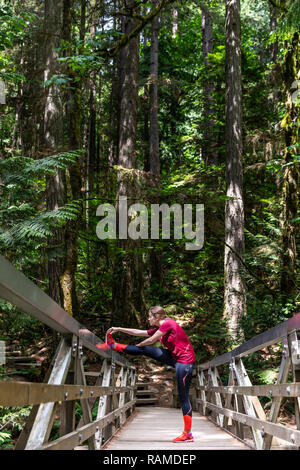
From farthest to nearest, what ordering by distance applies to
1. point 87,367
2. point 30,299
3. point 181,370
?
point 87,367 → point 181,370 → point 30,299

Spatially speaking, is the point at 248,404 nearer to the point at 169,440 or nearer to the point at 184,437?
the point at 184,437

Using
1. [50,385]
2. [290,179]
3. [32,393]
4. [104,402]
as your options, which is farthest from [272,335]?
Result: [290,179]

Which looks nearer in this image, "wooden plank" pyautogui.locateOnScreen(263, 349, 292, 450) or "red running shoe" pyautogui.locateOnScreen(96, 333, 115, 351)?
"wooden plank" pyautogui.locateOnScreen(263, 349, 292, 450)

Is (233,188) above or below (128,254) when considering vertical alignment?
above

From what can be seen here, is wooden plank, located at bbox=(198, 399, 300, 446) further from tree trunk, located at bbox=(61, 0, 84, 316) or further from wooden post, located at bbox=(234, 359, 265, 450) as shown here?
tree trunk, located at bbox=(61, 0, 84, 316)

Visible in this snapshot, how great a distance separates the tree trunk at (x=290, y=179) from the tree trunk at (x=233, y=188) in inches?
70.4

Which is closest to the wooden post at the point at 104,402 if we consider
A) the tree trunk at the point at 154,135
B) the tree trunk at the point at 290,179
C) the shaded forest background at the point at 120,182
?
the shaded forest background at the point at 120,182

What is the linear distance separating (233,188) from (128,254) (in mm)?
3704

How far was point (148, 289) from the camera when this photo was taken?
19.5 metres

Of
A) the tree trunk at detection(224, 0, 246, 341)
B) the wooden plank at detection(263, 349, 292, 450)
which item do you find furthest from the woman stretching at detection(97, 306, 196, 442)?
the tree trunk at detection(224, 0, 246, 341)

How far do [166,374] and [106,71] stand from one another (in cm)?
1321

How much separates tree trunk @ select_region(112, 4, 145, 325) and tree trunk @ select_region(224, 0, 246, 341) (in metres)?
2.70

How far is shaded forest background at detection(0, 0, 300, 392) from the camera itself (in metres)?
9.02

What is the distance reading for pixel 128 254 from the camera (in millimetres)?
14750
